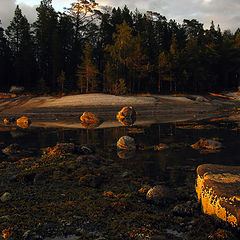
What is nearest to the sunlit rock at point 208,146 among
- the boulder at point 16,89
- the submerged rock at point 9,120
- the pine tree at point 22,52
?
the submerged rock at point 9,120

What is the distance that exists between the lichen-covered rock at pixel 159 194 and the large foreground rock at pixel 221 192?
2.96 ft

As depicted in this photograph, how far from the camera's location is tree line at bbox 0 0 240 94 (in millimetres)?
51406

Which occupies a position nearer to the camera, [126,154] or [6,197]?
[6,197]

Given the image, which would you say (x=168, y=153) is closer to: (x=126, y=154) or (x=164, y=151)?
(x=164, y=151)

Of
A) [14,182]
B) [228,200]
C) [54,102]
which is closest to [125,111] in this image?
[54,102]

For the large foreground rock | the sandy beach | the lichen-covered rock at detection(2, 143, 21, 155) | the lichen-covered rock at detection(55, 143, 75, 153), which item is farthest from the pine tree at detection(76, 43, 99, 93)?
the large foreground rock

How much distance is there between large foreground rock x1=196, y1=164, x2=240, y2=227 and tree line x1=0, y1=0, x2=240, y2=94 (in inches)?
1664

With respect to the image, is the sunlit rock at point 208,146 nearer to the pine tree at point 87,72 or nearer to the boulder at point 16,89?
the pine tree at point 87,72

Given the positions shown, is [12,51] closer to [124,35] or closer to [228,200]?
[124,35]

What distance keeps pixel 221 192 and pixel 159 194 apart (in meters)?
1.99

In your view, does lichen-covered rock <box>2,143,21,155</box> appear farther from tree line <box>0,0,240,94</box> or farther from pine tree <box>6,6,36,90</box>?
pine tree <box>6,6,36,90</box>

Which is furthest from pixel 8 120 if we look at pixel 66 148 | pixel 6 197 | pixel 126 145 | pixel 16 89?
pixel 6 197

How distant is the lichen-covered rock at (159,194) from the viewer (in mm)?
7520

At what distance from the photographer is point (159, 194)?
757cm
